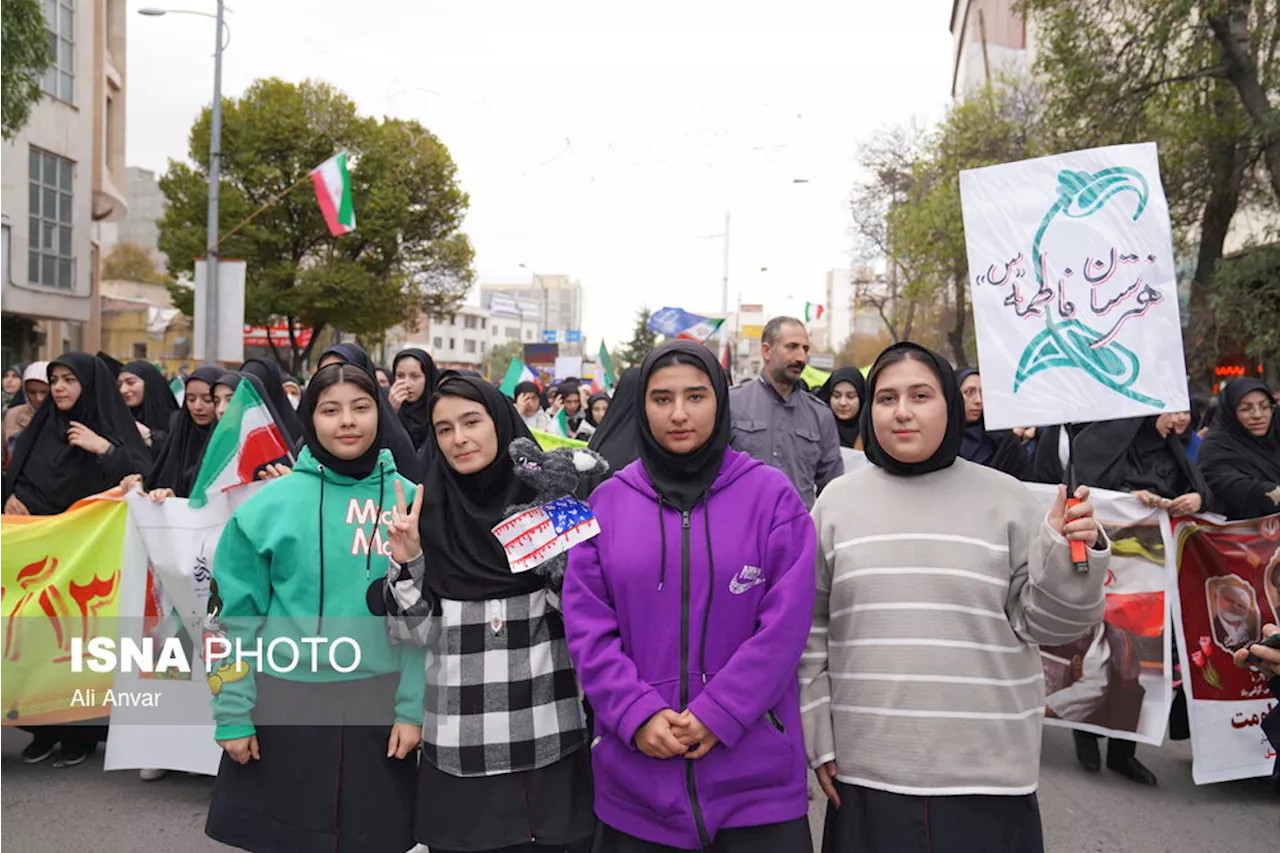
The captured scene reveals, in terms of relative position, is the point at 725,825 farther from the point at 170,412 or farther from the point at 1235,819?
the point at 170,412

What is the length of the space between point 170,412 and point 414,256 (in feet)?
82.0

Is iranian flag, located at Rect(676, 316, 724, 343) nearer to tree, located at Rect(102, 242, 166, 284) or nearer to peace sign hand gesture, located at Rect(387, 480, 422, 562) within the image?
peace sign hand gesture, located at Rect(387, 480, 422, 562)

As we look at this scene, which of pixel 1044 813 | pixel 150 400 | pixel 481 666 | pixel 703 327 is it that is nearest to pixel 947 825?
pixel 481 666

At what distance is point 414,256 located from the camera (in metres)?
31.6

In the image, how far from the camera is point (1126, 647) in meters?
4.76

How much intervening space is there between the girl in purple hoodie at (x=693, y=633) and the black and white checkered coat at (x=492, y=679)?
21 centimetres

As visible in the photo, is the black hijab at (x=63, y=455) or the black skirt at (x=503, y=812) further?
the black hijab at (x=63, y=455)

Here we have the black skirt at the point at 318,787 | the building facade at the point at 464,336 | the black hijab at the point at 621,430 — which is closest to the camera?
the black skirt at the point at 318,787

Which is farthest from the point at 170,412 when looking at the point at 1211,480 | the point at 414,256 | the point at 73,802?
the point at 414,256

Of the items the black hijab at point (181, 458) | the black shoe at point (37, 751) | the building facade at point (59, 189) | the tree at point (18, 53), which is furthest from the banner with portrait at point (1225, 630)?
the building facade at point (59, 189)

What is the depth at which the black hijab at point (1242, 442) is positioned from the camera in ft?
17.4

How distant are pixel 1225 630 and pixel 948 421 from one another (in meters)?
3.09

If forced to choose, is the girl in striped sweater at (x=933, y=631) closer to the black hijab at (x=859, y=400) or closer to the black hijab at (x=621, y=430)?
the black hijab at (x=621, y=430)

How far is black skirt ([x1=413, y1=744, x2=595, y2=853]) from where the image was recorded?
98.7 inches
